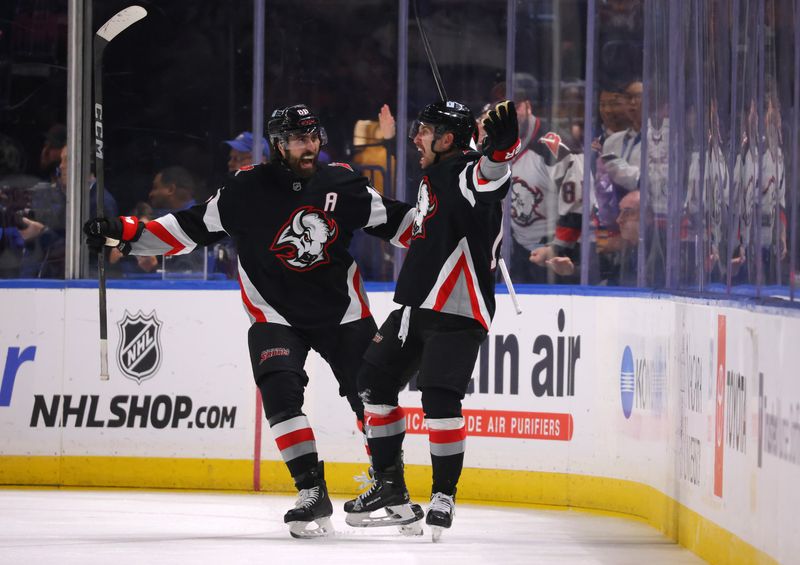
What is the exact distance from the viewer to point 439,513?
13.6 feet

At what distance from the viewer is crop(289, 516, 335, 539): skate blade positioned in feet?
14.1

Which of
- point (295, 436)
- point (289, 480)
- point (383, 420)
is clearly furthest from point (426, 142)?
point (289, 480)

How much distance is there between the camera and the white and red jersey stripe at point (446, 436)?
415 cm

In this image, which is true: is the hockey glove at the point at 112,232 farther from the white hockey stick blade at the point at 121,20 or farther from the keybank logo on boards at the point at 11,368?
the keybank logo on boards at the point at 11,368

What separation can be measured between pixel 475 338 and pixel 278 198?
30.1 inches

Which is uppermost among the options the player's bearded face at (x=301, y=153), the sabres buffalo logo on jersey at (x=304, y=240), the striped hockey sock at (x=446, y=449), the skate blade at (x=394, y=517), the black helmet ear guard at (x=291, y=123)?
the black helmet ear guard at (x=291, y=123)

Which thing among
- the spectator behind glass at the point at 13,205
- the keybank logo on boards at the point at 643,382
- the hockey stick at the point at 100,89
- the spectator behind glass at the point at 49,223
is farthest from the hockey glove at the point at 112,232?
the keybank logo on boards at the point at 643,382

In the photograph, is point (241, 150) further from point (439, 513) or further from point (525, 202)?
point (439, 513)

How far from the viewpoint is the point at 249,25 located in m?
6.21

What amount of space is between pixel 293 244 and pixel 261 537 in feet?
3.01

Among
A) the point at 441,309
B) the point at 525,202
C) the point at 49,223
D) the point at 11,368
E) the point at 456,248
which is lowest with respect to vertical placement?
the point at 11,368

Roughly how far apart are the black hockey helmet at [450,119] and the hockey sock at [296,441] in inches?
38.3

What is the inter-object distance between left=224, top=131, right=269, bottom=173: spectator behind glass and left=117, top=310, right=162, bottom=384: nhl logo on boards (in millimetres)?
935

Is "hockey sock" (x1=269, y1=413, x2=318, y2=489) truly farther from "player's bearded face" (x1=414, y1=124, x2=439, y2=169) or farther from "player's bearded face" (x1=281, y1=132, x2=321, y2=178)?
"player's bearded face" (x1=414, y1=124, x2=439, y2=169)
